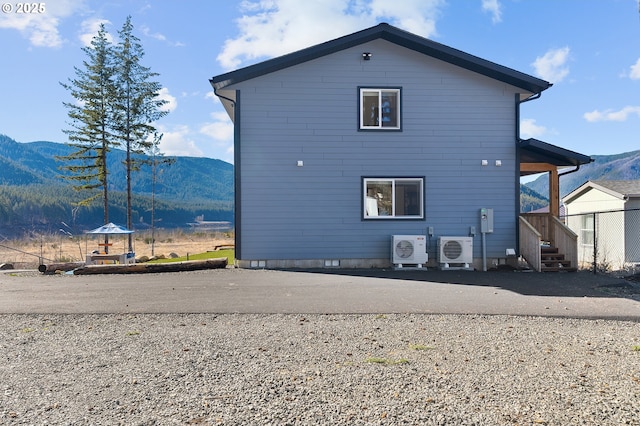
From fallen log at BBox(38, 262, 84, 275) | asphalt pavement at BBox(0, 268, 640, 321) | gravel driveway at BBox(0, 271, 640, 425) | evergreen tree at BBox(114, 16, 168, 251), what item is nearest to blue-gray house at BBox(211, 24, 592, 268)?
asphalt pavement at BBox(0, 268, 640, 321)

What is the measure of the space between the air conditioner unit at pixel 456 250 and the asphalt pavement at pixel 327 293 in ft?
1.56

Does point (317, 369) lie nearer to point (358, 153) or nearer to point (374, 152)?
point (358, 153)

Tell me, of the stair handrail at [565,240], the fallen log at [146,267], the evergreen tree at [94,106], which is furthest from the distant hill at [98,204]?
the stair handrail at [565,240]

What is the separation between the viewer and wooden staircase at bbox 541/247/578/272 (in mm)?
11203

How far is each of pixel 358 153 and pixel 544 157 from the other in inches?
208

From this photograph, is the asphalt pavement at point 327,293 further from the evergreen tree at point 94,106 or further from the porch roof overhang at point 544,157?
the evergreen tree at point 94,106

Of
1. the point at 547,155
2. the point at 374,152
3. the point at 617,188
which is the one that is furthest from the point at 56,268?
the point at 617,188

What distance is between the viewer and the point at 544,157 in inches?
488

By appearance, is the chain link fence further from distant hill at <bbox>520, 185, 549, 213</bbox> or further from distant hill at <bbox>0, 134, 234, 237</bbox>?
distant hill at <bbox>520, 185, 549, 213</bbox>

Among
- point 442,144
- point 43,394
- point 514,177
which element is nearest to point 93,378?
point 43,394

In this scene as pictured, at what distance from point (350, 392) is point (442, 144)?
959 cm

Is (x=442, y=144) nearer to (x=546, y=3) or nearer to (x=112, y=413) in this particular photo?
(x=546, y=3)

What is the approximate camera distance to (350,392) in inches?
135

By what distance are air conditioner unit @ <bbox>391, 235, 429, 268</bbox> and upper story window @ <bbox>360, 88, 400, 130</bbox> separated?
2998 mm
